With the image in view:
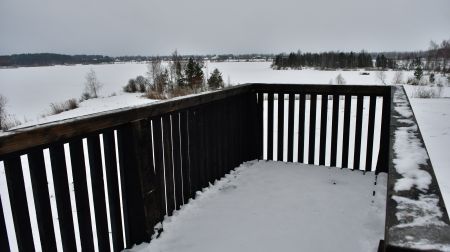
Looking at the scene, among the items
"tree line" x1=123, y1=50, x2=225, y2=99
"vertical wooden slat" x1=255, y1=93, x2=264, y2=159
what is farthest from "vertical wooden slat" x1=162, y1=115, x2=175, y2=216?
"tree line" x1=123, y1=50, x2=225, y2=99

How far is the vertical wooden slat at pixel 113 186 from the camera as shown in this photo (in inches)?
103

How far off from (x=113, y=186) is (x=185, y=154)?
1.06 m

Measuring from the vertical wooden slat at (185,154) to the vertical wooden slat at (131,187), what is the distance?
798 mm

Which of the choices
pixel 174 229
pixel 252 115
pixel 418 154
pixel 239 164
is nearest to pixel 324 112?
pixel 252 115

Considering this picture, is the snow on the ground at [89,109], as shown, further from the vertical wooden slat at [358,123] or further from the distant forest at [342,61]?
the distant forest at [342,61]

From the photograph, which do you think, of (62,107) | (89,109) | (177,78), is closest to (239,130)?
(89,109)

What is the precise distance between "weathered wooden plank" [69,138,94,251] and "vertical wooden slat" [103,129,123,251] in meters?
0.25

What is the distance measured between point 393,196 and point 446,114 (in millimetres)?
11938

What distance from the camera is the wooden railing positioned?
6.64ft

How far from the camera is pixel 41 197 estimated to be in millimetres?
2080

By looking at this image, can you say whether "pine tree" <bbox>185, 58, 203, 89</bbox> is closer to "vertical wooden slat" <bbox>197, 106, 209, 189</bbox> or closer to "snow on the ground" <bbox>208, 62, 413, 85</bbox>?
"snow on the ground" <bbox>208, 62, 413, 85</bbox>

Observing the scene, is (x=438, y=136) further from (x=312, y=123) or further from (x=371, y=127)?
(x=312, y=123)

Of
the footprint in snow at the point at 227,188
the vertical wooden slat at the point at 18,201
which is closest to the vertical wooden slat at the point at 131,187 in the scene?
the vertical wooden slat at the point at 18,201

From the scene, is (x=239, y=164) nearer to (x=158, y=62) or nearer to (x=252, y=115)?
(x=252, y=115)
